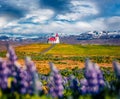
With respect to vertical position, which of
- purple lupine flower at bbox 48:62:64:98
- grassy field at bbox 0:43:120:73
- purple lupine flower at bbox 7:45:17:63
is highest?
purple lupine flower at bbox 7:45:17:63

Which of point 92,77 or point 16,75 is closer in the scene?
point 92,77

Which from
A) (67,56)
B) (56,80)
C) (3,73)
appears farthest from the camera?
(67,56)

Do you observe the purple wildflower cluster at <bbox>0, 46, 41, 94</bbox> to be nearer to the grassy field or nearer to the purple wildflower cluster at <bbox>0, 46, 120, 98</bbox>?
the purple wildflower cluster at <bbox>0, 46, 120, 98</bbox>

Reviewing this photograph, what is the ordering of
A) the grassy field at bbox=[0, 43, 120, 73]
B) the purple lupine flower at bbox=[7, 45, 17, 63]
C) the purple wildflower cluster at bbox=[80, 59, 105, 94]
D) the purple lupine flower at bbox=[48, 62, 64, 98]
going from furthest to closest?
the grassy field at bbox=[0, 43, 120, 73] < the purple lupine flower at bbox=[48, 62, 64, 98] < the purple wildflower cluster at bbox=[80, 59, 105, 94] < the purple lupine flower at bbox=[7, 45, 17, 63]

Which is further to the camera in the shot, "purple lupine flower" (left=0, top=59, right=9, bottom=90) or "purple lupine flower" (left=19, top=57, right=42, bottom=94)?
"purple lupine flower" (left=0, top=59, right=9, bottom=90)

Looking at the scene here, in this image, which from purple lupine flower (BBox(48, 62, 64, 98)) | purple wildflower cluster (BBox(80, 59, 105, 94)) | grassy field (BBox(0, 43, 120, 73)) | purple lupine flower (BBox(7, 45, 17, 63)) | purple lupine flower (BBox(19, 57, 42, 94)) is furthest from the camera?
grassy field (BBox(0, 43, 120, 73))

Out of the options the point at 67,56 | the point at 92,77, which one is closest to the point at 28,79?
the point at 92,77

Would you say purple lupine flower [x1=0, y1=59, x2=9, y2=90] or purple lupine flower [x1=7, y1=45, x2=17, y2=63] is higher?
purple lupine flower [x1=7, y1=45, x2=17, y2=63]

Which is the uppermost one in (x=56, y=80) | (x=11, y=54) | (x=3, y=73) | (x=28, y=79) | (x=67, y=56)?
(x=11, y=54)

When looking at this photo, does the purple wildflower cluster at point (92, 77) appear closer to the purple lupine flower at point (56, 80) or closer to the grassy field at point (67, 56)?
the purple lupine flower at point (56, 80)

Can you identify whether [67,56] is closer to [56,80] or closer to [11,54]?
[56,80]

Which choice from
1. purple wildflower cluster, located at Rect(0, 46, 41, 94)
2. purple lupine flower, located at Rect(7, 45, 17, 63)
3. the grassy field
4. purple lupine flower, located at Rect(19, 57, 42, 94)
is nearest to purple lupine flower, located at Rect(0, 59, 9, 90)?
purple wildflower cluster, located at Rect(0, 46, 41, 94)

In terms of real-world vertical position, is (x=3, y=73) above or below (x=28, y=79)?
above

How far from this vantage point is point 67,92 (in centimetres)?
1538
